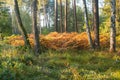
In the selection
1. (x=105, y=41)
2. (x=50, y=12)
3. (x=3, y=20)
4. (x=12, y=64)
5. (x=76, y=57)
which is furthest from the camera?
(x=50, y=12)

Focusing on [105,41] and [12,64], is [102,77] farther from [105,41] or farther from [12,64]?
[105,41]

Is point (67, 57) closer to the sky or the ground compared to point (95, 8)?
closer to the ground

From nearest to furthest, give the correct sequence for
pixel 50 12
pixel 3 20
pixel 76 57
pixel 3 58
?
pixel 3 58 < pixel 76 57 < pixel 3 20 < pixel 50 12

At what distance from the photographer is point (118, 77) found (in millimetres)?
10172

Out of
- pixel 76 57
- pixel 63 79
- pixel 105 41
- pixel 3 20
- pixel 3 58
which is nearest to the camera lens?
pixel 63 79

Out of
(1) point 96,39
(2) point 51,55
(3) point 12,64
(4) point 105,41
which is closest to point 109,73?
(3) point 12,64

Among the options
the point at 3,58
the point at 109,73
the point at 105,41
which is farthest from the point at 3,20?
the point at 109,73

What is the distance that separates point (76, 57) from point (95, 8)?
15.0ft

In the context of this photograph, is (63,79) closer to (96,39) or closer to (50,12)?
(96,39)

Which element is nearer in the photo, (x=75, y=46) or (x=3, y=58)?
(x=3, y=58)

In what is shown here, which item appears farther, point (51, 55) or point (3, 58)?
point (51, 55)

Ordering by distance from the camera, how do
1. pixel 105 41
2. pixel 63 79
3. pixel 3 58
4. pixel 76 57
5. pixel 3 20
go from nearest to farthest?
pixel 63 79, pixel 3 58, pixel 76 57, pixel 105 41, pixel 3 20

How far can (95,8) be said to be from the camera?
59.7ft

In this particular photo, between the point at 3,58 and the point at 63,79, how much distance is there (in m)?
3.16
